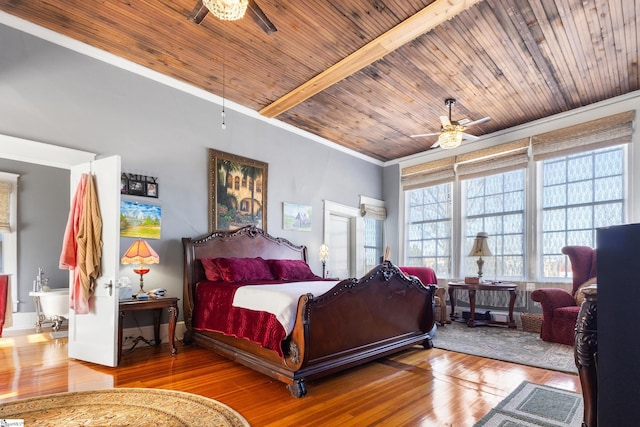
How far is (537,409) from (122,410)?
2824 mm

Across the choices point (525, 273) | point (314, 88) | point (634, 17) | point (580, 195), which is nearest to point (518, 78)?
point (634, 17)

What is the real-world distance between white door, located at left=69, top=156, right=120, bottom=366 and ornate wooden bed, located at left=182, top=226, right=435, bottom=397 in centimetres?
94

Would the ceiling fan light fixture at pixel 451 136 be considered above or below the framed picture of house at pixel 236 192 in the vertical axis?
above

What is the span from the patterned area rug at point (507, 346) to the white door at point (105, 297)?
3.54 m

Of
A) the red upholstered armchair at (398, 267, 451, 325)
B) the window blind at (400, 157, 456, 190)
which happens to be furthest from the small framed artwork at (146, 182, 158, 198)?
the window blind at (400, 157, 456, 190)

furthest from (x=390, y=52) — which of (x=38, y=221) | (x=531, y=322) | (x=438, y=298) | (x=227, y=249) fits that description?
(x=38, y=221)

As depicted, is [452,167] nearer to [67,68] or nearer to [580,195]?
[580,195]

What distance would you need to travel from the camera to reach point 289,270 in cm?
482

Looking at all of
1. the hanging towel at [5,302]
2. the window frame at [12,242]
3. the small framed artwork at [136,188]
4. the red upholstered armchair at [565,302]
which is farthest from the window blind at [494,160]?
the window frame at [12,242]

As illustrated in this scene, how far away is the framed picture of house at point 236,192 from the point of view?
4797 millimetres

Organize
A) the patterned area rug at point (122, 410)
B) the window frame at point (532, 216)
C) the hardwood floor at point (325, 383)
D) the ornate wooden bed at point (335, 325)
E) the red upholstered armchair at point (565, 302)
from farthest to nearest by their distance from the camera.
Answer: the window frame at point (532, 216) → the red upholstered armchair at point (565, 302) → the ornate wooden bed at point (335, 325) → the hardwood floor at point (325, 383) → the patterned area rug at point (122, 410)

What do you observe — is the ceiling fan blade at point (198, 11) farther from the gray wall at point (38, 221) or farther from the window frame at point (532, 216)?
the window frame at point (532, 216)

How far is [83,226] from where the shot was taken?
3.48 meters

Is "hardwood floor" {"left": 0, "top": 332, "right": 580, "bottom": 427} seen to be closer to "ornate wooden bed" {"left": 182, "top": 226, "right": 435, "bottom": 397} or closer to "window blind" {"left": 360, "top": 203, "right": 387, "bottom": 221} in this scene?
"ornate wooden bed" {"left": 182, "top": 226, "right": 435, "bottom": 397}
